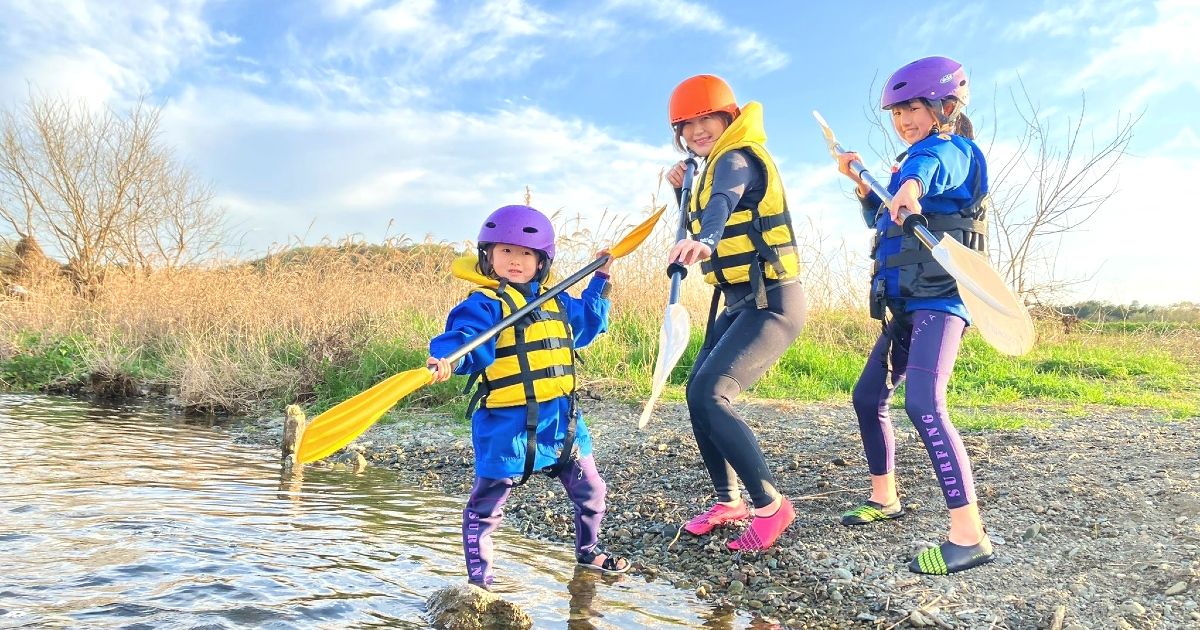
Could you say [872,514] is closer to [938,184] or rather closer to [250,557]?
[938,184]

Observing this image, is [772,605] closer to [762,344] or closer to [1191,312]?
[762,344]

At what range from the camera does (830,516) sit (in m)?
4.14

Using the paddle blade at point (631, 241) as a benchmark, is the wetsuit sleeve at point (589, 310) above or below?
below

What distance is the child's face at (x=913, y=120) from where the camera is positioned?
352cm

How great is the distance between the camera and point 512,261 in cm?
354

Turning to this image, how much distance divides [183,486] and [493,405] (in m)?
3.33

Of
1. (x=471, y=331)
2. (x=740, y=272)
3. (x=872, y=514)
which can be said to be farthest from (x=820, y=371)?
(x=471, y=331)

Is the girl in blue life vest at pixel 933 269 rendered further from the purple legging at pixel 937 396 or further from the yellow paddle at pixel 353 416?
the yellow paddle at pixel 353 416

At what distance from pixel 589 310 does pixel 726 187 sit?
2.67 feet

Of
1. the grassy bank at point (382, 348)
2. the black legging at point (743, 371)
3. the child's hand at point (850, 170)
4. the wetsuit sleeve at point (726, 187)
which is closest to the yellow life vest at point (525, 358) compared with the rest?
the black legging at point (743, 371)

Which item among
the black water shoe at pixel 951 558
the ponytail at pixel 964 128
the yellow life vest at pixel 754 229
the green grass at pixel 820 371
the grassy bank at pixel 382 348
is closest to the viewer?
the black water shoe at pixel 951 558

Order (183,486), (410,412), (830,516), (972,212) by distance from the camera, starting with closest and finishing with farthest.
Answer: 1. (972,212)
2. (830,516)
3. (183,486)
4. (410,412)

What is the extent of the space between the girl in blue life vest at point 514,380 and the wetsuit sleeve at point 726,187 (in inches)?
26.3

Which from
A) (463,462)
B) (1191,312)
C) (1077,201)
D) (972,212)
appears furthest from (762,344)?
(1191,312)
